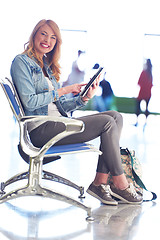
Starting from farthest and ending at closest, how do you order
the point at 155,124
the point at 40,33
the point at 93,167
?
the point at 155,124
the point at 93,167
the point at 40,33

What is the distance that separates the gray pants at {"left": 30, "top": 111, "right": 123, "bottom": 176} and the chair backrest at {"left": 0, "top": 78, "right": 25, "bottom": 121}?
5.7 inches

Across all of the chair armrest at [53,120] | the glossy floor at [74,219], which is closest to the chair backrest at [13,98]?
the chair armrest at [53,120]

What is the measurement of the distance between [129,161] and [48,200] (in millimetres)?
561

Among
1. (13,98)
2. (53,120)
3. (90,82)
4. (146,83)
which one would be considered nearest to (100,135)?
(90,82)

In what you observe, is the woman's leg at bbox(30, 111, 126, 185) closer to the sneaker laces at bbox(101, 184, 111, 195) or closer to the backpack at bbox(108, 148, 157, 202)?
the sneaker laces at bbox(101, 184, 111, 195)

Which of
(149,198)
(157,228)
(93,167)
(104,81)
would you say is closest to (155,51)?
(104,81)

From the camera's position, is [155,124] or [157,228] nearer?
[157,228]

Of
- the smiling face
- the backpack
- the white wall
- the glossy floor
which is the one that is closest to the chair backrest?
the smiling face

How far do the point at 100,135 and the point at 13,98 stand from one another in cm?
54

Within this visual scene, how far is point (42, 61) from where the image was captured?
255 cm

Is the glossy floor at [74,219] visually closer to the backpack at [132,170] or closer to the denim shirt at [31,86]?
the backpack at [132,170]

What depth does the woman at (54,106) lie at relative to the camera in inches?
90.4

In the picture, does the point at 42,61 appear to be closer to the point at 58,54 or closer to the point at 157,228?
the point at 58,54

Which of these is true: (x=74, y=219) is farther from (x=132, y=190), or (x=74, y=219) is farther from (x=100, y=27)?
(x=100, y=27)
